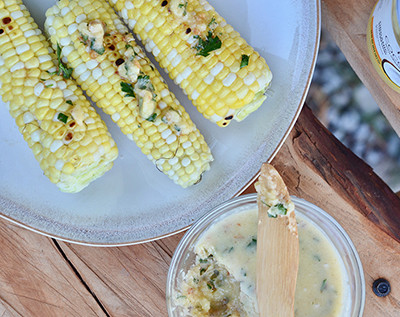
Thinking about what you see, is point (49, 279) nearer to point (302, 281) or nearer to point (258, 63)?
point (302, 281)

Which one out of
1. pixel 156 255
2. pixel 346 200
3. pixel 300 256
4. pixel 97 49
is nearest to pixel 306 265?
pixel 300 256

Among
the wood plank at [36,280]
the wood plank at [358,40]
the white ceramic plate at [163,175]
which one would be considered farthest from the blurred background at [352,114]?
the wood plank at [36,280]

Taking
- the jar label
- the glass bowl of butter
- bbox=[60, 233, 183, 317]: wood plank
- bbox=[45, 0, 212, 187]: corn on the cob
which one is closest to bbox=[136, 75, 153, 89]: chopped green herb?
bbox=[45, 0, 212, 187]: corn on the cob

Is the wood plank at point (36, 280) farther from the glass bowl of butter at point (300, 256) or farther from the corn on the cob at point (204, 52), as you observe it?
the corn on the cob at point (204, 52)

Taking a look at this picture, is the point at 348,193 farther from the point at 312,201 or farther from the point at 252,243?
the point at 252,243

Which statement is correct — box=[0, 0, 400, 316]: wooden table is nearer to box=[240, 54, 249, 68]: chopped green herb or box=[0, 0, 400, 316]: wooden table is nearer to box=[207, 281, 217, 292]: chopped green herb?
box=[207, 281, 217, 292]: chopped green herb

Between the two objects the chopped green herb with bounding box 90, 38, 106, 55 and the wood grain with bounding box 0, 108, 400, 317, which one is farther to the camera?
the wood grain with bounding box 0, 108, 400, 317

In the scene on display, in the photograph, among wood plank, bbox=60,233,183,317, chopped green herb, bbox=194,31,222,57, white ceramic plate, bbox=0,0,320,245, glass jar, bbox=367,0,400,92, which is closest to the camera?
glass jar, bbox=367,0,400,92
